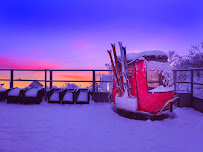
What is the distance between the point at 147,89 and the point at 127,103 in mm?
742

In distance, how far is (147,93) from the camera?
427cm

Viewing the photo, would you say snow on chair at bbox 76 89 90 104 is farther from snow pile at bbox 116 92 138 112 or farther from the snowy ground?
snow pile at bbox 116 92 138 112

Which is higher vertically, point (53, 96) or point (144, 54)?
point (144, 54)

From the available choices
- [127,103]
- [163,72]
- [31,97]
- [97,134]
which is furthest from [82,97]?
[163,72]

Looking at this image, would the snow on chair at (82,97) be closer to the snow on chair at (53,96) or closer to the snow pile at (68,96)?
the snow pile at (68,96)

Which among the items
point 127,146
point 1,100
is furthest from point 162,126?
point 1,100

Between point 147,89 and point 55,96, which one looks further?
point 55,96

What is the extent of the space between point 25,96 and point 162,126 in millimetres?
5620

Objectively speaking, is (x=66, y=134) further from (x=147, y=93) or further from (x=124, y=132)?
(x=147, y=93)

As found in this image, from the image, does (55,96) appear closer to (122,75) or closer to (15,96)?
(15,96)

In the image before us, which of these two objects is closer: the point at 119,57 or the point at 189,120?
the point at 189,120

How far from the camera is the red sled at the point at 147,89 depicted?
13.9ft

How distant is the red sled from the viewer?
4.25 m

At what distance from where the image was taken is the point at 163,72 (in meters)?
4.43
